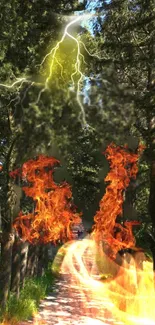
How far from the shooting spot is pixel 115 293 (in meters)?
19.0

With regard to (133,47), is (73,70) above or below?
below

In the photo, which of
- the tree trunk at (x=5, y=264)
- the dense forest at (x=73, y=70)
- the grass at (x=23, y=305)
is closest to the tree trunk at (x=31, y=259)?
the grass at (x=23, y=305)

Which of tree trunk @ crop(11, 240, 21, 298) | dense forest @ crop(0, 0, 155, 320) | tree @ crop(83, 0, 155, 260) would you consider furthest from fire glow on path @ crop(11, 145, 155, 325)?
→ tree @ crop(83, 0, 155, 260)

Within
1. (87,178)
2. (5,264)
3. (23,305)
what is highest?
(87,178)

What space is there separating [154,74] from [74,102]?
2703 mm

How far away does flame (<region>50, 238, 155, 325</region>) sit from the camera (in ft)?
45.7

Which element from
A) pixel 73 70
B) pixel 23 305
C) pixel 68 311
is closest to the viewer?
pixel 73 70

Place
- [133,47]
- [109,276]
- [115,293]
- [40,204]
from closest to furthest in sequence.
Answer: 1. [133,47]
2. [115,293]
3. [40,204]
4. [109,276]

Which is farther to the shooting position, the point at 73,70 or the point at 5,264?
the point at 5,264

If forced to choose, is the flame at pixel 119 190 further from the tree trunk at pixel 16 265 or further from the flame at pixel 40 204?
the tree trunk at pixel 16 265

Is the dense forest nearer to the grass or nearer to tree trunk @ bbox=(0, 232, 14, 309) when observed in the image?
tree trunk @ bbox=(0, 232, 14, 309)

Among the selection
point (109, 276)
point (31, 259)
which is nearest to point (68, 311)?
point (31, 259)

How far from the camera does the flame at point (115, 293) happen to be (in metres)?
13.9

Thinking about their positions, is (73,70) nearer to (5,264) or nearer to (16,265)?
(5,264)
